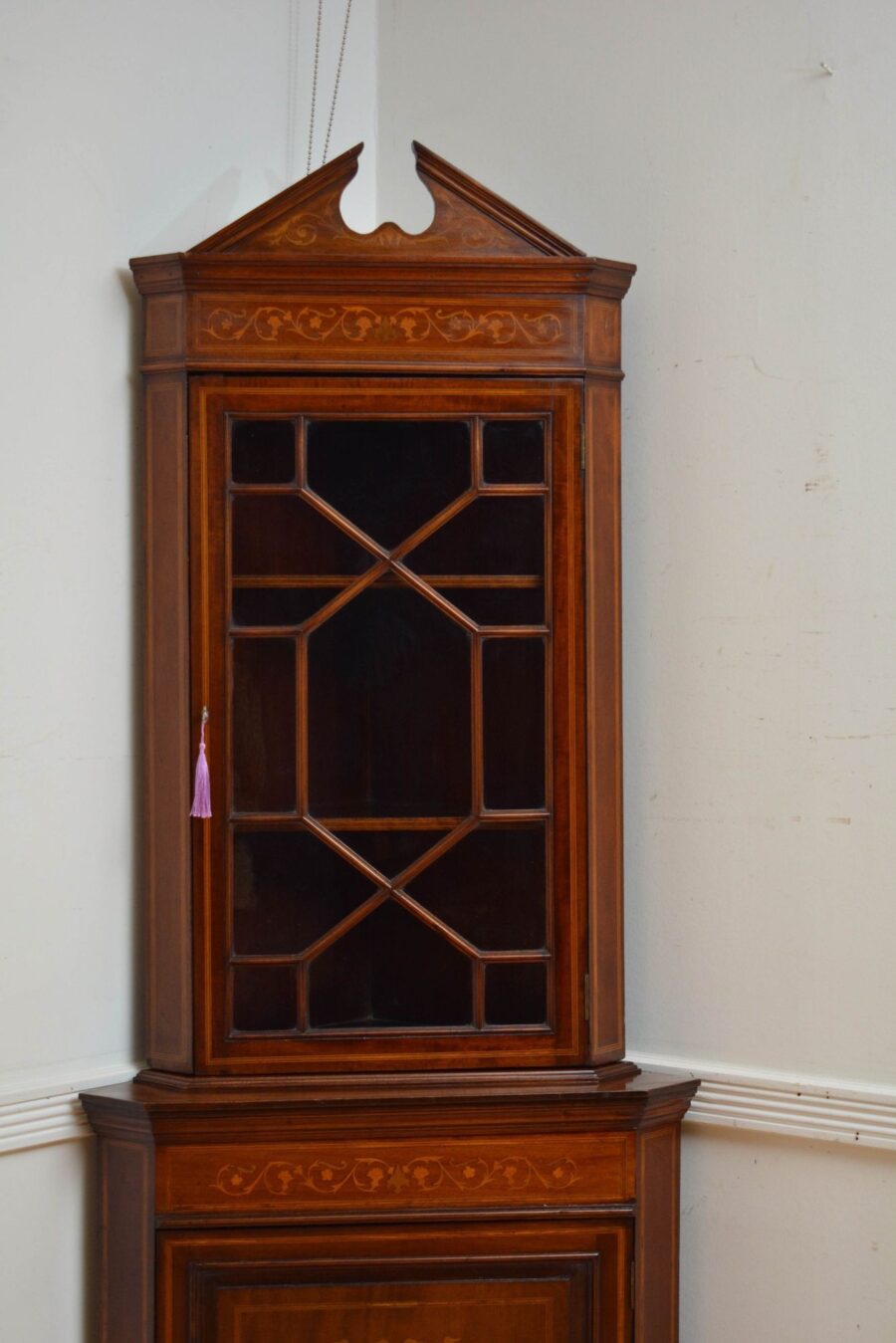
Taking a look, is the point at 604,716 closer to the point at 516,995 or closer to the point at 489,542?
the point at 489,542

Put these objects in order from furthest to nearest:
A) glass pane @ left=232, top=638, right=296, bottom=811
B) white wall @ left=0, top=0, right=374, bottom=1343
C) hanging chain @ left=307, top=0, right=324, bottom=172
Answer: hanging chain @ left=307, top=0, right=324, bottom=172, glass pane @ left=232, top=638, right=296, bottom=811, white wall @ left=0, top=0, right=374, bottom=1343

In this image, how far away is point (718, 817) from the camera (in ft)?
6.81

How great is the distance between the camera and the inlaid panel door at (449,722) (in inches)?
77.0

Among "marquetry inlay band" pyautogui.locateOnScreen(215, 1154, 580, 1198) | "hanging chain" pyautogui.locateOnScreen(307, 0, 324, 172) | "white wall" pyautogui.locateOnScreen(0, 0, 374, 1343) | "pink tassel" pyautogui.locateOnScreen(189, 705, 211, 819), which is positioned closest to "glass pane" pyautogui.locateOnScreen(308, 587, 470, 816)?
"pink tassel" pyautogui.locateOnScreen(189, 705, 211, 819)

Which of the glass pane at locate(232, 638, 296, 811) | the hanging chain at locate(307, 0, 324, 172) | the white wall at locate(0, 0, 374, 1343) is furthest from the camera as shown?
the hanging chain at locate(307, 0, 324, 172)

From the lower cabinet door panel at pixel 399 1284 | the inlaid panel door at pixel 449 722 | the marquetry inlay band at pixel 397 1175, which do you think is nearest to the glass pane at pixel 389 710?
the inlaid panel door at pixel 449 722

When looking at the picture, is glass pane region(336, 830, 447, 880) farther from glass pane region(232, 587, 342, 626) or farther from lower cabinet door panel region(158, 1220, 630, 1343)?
lower cabinet door panel region(158, 1220, 630, 1343)

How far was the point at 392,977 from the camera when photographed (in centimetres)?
206

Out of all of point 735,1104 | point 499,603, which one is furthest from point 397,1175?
point 499,603

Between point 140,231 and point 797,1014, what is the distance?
1430mm

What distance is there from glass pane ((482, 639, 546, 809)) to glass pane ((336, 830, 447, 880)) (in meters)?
0.11

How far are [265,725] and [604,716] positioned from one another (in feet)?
1.53

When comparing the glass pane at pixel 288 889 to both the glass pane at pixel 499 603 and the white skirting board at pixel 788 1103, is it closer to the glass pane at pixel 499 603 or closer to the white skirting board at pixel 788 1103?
the glass pane at pixel 499 603

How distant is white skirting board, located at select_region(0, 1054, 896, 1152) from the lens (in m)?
1.89
